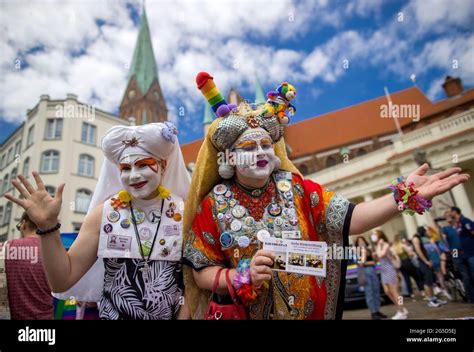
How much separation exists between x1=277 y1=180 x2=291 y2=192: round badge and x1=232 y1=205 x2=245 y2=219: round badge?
0.95 feet

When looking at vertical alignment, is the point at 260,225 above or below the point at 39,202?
below

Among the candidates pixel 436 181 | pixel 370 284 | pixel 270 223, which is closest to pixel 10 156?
pixel 370 284

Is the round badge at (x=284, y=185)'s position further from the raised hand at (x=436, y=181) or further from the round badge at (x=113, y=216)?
the round badge at (x=113, y=216)

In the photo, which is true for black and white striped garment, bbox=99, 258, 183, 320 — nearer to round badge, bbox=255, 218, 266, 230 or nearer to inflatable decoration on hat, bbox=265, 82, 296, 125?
round badge, bbox=255, 218, 266, 230

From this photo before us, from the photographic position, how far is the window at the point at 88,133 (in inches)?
790

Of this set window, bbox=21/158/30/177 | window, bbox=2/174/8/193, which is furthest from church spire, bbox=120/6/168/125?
window, bbox=2/174/8/193

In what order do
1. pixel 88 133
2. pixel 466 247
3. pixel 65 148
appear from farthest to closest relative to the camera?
1. pixel 88 133
2. pixel 65 148
3. pixel 466 247

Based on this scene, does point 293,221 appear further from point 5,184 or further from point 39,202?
point 5,184

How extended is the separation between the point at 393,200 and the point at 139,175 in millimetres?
1509

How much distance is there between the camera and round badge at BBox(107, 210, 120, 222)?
6.54ft

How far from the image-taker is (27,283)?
2643 mm
